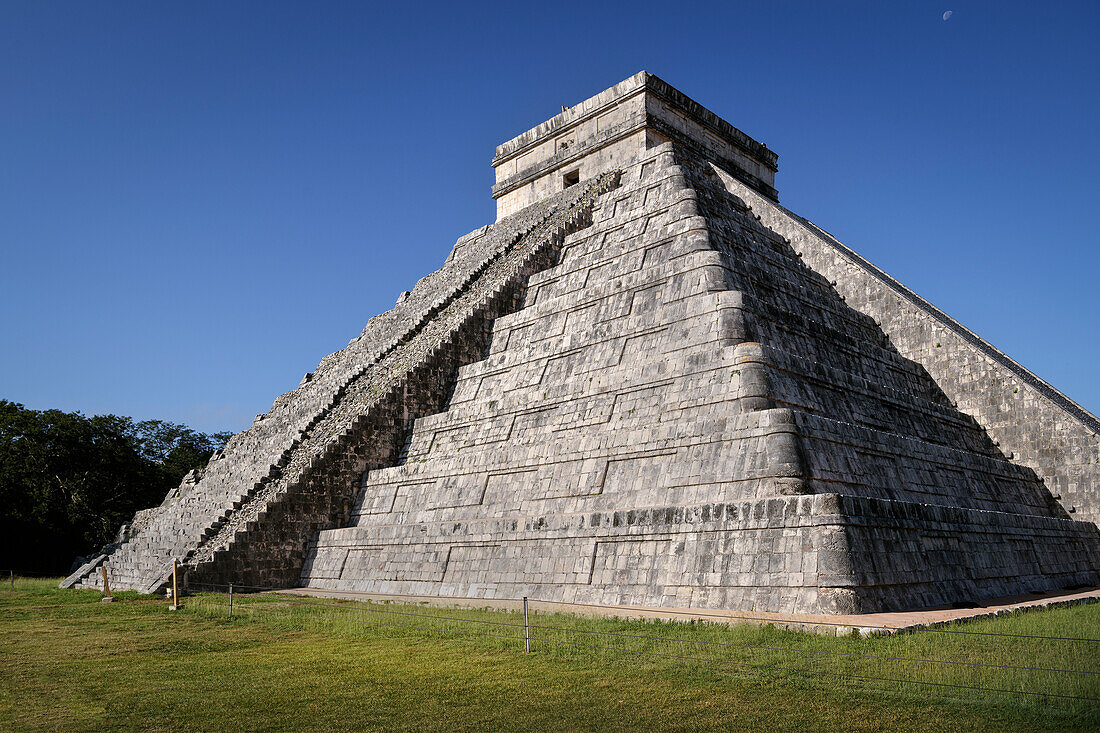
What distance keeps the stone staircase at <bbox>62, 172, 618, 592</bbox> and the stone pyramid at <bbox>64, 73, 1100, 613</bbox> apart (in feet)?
0.21

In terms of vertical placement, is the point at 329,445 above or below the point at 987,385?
below

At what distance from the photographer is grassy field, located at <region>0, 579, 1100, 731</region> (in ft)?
18.1

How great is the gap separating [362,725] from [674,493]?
646cm

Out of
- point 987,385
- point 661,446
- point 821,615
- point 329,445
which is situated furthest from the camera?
point 987,385

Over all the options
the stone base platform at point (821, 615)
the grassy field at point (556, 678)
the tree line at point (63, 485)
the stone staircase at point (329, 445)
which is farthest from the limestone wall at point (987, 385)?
the tree line at point (63, 485)

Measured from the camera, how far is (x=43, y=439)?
101 feet

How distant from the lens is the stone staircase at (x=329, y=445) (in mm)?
15867

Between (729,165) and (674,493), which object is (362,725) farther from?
(729,165)

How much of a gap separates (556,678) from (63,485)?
2977 cm

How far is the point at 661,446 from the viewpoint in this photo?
39.2 feet

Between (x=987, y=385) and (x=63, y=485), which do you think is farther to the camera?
(x=63, y=485)

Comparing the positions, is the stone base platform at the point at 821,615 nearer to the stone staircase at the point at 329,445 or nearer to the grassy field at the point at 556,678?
the grassy field at the point at 556,678

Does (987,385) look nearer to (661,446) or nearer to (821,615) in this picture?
(661,446)

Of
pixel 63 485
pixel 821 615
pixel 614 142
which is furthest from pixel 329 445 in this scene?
pixel 63 485
